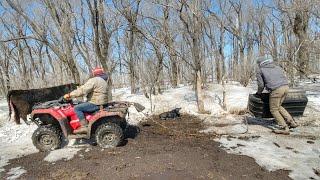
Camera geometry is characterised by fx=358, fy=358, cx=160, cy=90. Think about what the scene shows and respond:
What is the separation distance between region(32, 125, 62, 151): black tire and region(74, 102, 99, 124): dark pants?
67 cm

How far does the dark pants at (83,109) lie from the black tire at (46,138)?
2.20ft

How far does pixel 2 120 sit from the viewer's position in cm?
1299

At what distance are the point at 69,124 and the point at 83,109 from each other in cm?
51

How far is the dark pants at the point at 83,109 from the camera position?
26.2ft

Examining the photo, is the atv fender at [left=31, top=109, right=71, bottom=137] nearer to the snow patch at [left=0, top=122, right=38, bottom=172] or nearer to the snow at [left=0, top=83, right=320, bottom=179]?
the snow at [left=0, top=83, right=320, bottom=179]

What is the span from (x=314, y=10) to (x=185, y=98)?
6337 mm

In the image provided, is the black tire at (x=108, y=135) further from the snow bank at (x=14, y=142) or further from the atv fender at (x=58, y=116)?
the snow bank at (x=14, y=142)

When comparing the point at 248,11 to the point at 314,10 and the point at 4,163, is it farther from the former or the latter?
the point at 4,163

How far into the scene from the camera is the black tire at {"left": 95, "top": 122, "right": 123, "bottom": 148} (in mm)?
7930

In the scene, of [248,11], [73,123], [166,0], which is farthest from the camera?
[248,11]

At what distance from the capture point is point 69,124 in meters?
8.18

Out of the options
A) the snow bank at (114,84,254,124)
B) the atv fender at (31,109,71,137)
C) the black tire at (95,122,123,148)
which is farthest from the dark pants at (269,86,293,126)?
the atv fender at (31,109,71,137)

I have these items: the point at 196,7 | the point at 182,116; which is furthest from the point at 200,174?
the point at 196,7

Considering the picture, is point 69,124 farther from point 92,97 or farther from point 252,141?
point 252,141
